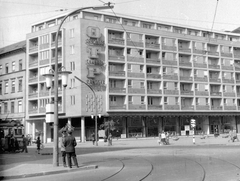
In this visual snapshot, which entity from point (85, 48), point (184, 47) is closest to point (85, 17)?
point (85, 48)

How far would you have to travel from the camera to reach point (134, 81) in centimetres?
5509

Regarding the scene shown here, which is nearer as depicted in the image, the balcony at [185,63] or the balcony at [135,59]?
the balcony at [135,59]

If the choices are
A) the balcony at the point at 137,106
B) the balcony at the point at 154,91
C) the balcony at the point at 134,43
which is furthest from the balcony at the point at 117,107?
the balcony at the point at 134,43

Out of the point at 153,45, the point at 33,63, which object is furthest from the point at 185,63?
the point at 33,63

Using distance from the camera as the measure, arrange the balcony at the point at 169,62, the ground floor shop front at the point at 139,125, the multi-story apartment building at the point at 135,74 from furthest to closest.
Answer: the balcony at the point at 169,62
the ground floor shop front at the point at 139,125
the multi-story apartment building at the point at 135,74

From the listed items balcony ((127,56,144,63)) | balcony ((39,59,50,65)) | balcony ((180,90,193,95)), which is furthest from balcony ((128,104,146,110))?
balcony ((39,59,50,65))

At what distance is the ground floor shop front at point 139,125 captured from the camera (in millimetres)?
53500

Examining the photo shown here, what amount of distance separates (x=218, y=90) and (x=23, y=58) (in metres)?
37.2

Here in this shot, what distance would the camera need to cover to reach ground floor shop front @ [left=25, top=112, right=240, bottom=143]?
53500 millimetres

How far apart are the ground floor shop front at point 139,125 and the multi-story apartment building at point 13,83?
370 cm

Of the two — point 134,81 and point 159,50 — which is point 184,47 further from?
point 134,81

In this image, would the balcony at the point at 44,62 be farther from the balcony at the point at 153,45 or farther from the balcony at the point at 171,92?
the balcony at the point at 171,92

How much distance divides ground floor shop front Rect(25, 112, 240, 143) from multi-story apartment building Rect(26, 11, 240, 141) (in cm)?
16

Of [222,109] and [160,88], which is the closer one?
[160,88]
